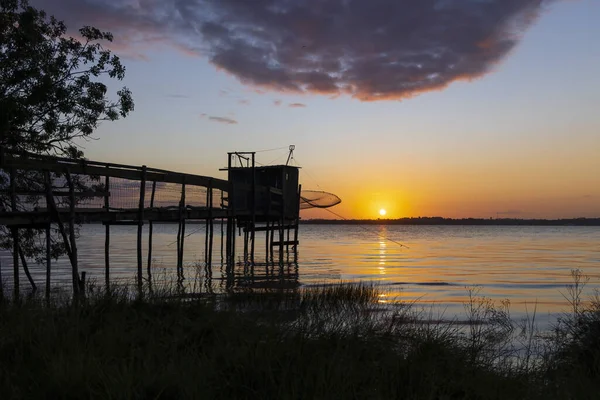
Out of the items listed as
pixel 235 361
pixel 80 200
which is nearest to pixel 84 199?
pixel 80 200

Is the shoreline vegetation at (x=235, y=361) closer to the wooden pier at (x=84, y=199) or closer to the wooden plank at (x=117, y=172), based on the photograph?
the wooden pier at (x=84, y=199)

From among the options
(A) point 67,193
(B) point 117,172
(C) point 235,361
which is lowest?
(C) point 235,361

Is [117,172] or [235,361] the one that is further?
[117,172]

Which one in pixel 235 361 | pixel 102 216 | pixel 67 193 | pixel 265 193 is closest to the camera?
pixel 235 361

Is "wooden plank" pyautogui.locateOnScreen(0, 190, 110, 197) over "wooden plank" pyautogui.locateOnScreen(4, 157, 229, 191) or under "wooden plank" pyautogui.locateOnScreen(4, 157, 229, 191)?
under

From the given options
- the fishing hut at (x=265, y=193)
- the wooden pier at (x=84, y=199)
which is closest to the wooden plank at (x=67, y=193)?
the wooden pier at (x=84, y=199)

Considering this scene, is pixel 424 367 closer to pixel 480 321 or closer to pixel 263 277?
pixel 480 321

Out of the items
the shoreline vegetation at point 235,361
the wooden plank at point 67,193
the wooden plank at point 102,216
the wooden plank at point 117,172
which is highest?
the wooden plank at point 117,172

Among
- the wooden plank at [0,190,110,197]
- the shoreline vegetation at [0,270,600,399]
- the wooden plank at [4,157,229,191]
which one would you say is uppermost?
the wooden plank at [4,157,229,191]

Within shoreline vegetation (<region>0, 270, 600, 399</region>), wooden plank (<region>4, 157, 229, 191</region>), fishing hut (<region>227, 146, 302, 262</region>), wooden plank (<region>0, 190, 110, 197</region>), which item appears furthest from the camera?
fishing hut (<region>227, 146, 302, 262</region>)

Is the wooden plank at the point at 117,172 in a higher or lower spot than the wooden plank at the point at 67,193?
higher

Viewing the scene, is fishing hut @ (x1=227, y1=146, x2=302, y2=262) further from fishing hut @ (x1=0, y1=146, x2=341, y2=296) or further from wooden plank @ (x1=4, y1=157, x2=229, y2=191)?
wooden plank @ (x1=4, y1=157, x2=229, y2=191)

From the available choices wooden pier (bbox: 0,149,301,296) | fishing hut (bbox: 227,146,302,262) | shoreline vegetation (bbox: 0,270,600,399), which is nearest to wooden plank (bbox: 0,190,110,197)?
wooden pier (bbox: 0,149,301,296)

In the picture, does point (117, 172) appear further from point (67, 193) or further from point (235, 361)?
point (235, 361)
